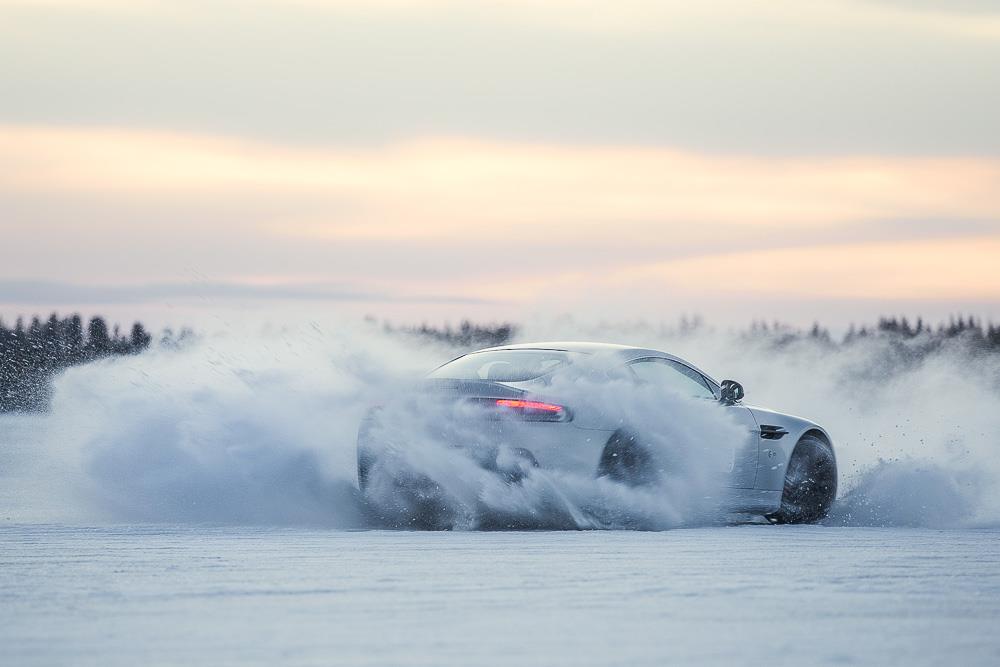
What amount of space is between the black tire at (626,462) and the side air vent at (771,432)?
1.69 metres

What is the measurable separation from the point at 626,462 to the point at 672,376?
131 centimetres

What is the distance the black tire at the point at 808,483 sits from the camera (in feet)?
48.7

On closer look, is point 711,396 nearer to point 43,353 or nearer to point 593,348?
point 593,348

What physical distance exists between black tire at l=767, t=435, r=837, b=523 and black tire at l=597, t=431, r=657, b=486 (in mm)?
2051

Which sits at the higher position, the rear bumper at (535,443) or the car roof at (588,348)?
the car roof at (588,348)

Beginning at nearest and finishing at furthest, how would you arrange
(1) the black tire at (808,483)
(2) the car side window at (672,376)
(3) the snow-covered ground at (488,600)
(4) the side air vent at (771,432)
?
(3) the snow-covered ground at (488,600), (2) the car side window at (672,376), (4) the side air vent at (771,432), (1) the black tire at (808,483)

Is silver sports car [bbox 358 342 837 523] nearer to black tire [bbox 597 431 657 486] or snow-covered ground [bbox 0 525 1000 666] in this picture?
black tire [bbox 597 431 657 486]

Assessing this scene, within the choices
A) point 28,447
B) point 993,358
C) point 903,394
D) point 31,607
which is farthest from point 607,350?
point 993,358

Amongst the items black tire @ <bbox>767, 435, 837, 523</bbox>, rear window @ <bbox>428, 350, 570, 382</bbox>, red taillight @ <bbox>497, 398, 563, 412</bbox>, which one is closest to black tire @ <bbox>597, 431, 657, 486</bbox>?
red taillight @ <bbox>497, 398, 563, 412</bbox>

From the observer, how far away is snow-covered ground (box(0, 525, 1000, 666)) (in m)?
6.58

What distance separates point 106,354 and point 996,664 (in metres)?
14.3

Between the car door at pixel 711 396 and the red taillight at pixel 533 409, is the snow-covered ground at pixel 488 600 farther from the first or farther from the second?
the car door at pixel 711 396

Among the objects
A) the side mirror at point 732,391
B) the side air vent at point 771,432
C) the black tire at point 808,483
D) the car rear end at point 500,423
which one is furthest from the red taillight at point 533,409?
the black tire at point 808,483

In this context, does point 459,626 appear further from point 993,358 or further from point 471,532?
point 993,358
